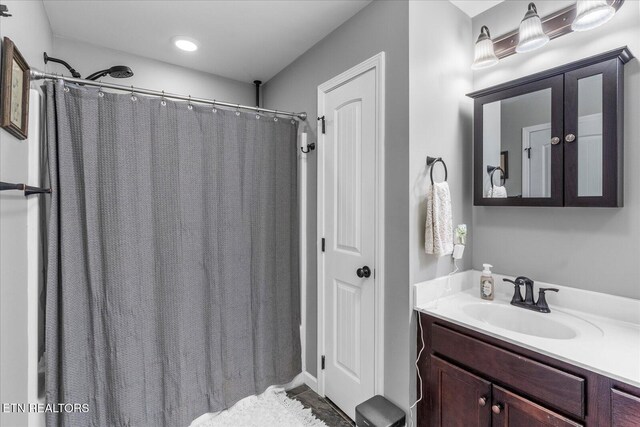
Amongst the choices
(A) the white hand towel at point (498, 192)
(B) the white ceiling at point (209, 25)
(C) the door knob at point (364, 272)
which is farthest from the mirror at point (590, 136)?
(B) the white ceiling at point (209, 25)

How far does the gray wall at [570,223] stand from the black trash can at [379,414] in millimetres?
972

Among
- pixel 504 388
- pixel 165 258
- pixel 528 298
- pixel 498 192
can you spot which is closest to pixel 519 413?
pixel 504 388

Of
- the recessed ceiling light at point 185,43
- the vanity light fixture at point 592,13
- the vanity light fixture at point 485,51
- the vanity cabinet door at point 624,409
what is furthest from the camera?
the recessed ceiling light at point 185,43

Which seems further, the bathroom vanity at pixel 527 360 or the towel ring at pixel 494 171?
the towel ring at pixel 494 171

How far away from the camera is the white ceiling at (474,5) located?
1.72 metres

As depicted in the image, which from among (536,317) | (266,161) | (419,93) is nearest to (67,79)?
(266,161)

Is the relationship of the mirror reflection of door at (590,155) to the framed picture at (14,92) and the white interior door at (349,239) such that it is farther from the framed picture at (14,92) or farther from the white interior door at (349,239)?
the framed picture at (14,92)

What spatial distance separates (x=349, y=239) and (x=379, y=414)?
959 millimetres

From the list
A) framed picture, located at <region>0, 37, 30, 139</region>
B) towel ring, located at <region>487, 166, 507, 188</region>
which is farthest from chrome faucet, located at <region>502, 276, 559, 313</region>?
framed picture, located at <region>0, 37, 30, 139</region>

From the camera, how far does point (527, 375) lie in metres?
1.14

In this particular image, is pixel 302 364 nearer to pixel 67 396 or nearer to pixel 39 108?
pixel 67 396

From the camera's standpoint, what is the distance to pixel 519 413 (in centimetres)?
116

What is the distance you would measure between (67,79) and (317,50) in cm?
149

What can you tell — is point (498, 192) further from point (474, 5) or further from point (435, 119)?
point (474, 5)
